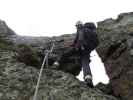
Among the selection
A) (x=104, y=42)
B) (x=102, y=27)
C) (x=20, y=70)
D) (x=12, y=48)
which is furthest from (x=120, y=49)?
(x=12, y=48)

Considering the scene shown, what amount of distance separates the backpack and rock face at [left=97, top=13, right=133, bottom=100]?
61cm

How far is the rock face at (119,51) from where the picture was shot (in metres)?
11.8

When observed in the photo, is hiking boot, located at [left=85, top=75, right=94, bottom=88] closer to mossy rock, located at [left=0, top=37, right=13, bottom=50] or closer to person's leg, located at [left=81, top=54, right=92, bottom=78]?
person's leg, located at [left=81, top=54, right=92, bottom=78]

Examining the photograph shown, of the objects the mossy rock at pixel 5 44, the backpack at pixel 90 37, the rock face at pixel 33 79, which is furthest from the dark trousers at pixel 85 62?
the mossy rock at pixel 5 44

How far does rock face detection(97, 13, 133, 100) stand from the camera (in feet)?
38.8

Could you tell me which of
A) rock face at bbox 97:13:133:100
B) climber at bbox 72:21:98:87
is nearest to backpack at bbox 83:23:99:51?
climber at bbox 72:21:98:87

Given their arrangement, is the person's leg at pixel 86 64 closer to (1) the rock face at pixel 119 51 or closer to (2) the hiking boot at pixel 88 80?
(2) the hiking boot at pixel 88 80

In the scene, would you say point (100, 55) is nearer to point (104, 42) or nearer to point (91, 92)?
point (104, 42)

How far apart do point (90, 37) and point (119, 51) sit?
1.62 metres

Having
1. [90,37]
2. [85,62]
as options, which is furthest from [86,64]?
[90,37]

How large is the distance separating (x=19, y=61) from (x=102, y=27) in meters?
5.14

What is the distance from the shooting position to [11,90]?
10.9 metres

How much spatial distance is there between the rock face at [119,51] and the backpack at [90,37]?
2.00ft

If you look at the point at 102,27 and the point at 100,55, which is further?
the point at 102,27
